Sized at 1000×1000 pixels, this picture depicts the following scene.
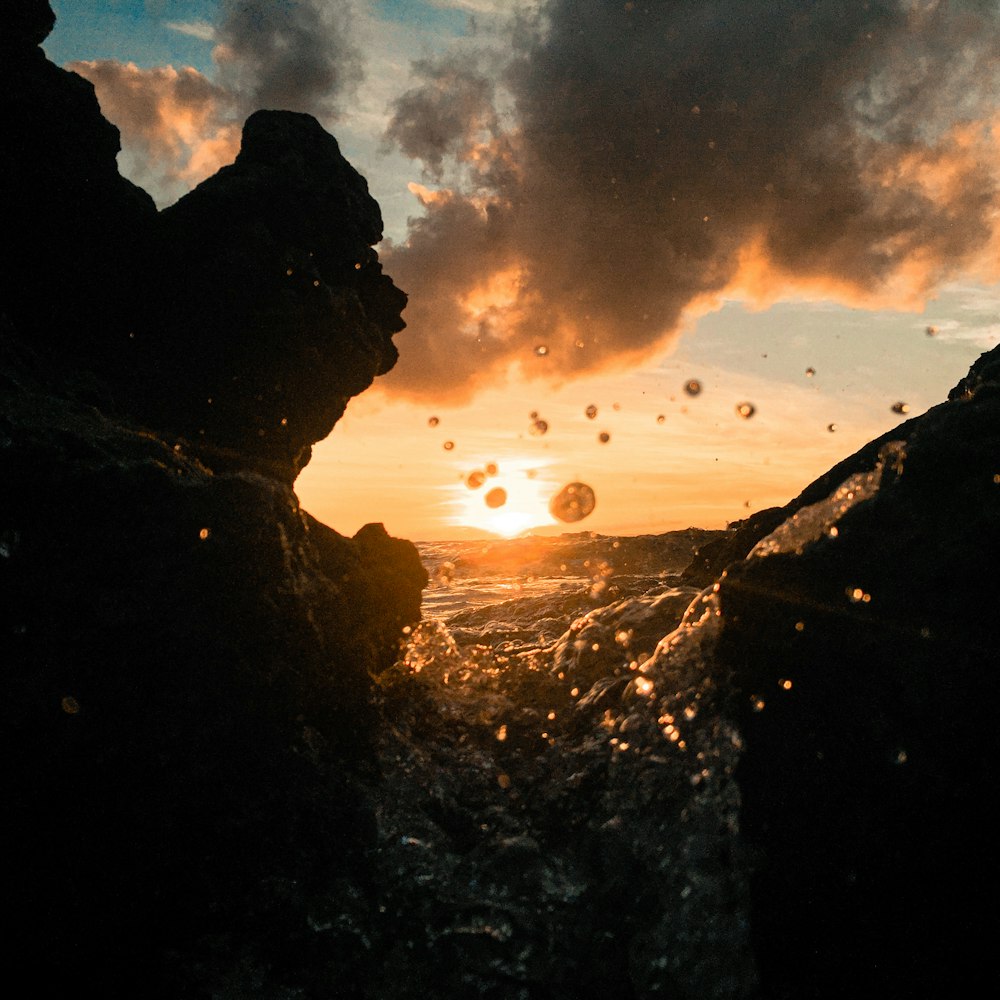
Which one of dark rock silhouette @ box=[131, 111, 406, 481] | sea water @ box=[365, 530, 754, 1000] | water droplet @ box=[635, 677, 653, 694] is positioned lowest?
sea water @ box=[365, 530, 754, 1000]

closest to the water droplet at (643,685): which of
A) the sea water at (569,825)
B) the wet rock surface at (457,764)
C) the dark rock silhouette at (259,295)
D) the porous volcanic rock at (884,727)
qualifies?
the sea water at (569,825)

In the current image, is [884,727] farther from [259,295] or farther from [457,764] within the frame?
[259,295]

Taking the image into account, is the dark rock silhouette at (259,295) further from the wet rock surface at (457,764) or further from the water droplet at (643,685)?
the water droplet at (643,685)

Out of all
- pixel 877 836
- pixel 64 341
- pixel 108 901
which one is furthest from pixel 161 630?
pixel 877 836

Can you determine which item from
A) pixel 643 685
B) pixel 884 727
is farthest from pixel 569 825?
pixel 884 727

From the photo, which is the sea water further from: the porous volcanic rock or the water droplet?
the porous volcanic rock

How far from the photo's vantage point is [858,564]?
4.06 metres

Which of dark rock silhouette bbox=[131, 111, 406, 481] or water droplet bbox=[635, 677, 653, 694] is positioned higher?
dark rock silhouette bbox=[131, 111, 406, 481]

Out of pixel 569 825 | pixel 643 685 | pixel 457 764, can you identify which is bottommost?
pixel 569 825

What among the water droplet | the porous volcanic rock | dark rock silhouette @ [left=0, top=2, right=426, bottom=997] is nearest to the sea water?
the water droplet

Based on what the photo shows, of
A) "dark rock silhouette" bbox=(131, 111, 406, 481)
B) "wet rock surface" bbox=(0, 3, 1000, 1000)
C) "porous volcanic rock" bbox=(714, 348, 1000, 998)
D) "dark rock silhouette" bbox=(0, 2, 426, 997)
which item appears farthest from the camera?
"dark rock silhouette" bbox=(131, 111, 406, 481)

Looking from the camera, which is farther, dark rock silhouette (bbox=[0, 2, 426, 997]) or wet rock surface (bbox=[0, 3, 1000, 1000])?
dark rock silhouette (bbox=[0, 2, 426, 997])

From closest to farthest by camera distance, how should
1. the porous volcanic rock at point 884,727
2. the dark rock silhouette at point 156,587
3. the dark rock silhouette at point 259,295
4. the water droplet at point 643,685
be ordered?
the porous volcanic rock at point 884,727
the dark rock silhouette at point 156,587
the water droplet at point 643,685
the dark rock silhouette at point 259,295

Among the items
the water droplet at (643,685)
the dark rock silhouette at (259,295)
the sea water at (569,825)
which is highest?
the dark rock silhouette at (259,295)
